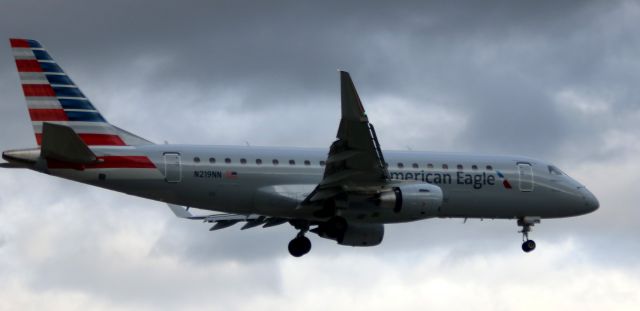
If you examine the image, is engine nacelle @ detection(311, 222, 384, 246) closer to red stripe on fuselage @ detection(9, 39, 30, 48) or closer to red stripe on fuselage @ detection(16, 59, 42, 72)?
red stripe on fuselage @ detection(16, 59, 42, 72)

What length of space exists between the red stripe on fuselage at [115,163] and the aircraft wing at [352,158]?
19.1ft

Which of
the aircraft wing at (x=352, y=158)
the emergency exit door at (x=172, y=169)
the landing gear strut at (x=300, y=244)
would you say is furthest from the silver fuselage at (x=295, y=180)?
the landing gear strut at (x=300, y=244)

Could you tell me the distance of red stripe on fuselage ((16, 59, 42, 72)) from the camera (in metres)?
46.8

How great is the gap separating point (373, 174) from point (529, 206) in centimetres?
800

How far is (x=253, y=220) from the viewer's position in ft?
174

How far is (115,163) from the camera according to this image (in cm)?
4619

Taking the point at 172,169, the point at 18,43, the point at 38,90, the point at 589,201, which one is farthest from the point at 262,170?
the point at 589,201

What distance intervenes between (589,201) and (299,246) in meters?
11.3

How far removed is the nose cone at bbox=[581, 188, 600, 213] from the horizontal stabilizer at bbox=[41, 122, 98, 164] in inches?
755

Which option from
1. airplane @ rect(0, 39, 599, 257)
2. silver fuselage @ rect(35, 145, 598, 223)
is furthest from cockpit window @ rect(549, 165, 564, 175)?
airplane @ rect(0, 39, 599, 257)

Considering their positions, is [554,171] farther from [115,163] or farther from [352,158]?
[115,163]

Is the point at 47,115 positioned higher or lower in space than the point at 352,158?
higher

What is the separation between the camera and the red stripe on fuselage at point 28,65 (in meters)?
46.8

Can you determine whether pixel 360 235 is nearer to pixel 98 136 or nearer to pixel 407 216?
pixel 407 216
